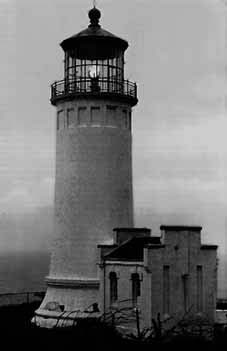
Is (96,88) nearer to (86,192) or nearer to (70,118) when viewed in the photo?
(70,118)

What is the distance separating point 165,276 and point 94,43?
9.61m

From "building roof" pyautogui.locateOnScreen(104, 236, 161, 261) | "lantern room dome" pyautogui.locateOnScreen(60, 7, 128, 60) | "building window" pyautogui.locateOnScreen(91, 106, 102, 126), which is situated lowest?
"building roof" pyautogui.locateOnScreen(104, 236, 161, 261)

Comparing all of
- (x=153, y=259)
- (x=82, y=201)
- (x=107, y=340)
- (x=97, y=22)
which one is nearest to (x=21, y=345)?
(x=107, y=340)

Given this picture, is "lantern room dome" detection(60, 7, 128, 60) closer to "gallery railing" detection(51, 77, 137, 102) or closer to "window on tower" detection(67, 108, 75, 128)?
"gallery railing" detection(51, 77, 137, 102)

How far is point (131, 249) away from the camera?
2570cm

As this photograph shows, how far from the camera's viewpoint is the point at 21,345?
8461 millimetres

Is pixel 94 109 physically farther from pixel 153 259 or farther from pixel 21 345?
pixel 21 345

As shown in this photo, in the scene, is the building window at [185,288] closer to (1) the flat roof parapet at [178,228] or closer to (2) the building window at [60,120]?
(1) the flat roof parapet at [178,228]

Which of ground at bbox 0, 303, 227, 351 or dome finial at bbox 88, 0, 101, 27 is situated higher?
dome finial at bbox 88, 0, 101, 27

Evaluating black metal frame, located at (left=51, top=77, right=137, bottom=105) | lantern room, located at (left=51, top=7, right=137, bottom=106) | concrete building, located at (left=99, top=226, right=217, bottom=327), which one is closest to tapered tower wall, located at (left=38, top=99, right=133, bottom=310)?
black metal frame, located at (left=51, top=77, right=137, bottom=105)

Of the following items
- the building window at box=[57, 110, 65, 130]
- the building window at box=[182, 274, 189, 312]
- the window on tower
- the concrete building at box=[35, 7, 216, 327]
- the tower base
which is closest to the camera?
the building window at box=[182, 274, 189, 312]

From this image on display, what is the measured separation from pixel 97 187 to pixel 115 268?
391cm

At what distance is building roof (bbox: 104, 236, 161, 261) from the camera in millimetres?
24969

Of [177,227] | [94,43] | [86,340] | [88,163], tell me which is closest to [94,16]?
[94,43]
